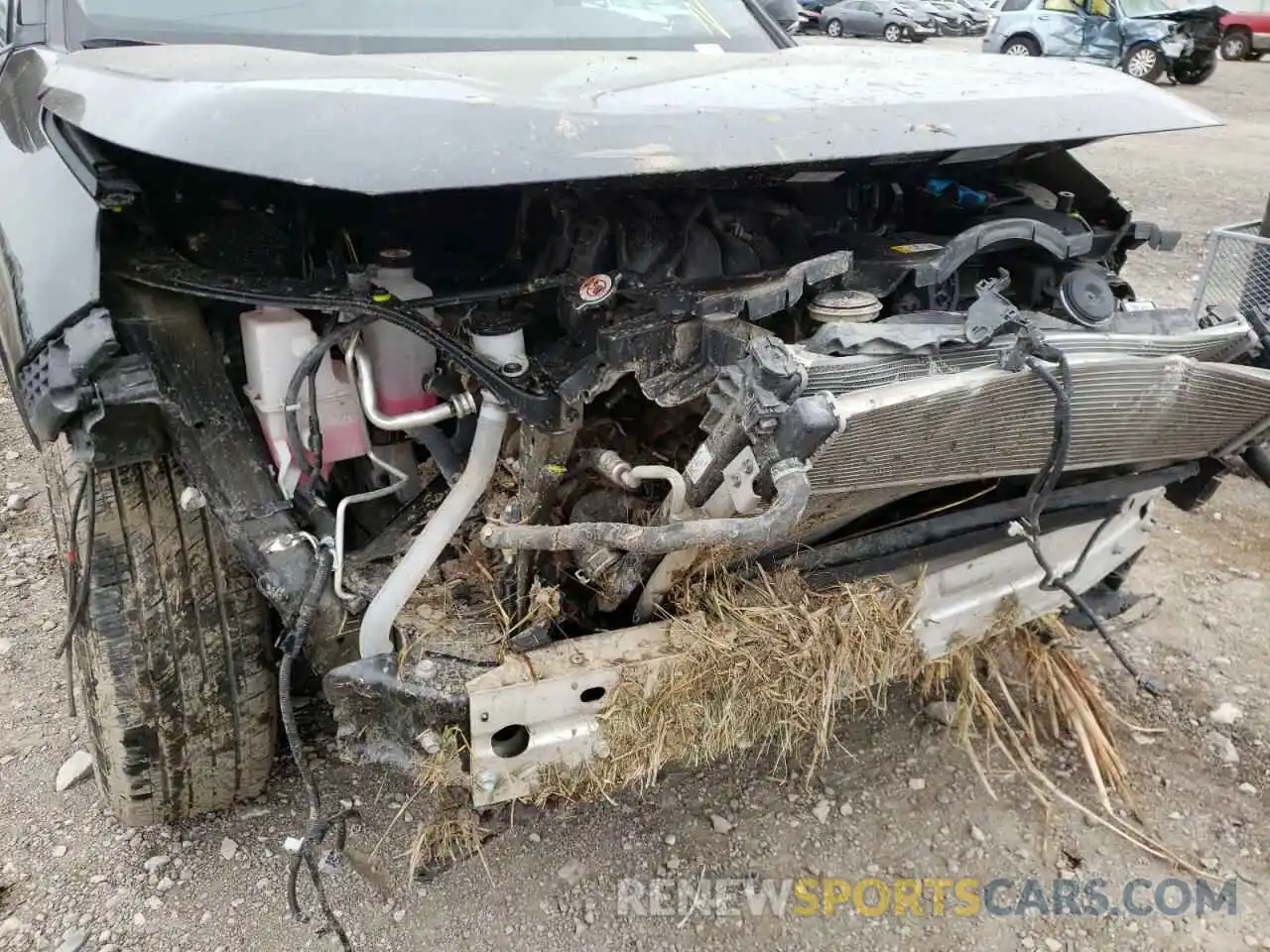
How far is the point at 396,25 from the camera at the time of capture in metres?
2.15

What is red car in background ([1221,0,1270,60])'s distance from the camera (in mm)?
16906

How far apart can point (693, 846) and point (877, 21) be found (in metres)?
20.5

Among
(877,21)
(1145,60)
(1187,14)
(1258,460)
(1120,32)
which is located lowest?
(877,21)

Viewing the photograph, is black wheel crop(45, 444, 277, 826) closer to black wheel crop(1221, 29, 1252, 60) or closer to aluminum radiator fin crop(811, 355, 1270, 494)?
aluminum radiator fin crop(811, 355, 1270, 494)

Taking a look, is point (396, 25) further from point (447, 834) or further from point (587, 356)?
point (447, 834)

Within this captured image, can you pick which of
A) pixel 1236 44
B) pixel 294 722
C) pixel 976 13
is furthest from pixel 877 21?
pixel 294 722

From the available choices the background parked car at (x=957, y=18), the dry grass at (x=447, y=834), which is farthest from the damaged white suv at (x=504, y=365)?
the background parked car at (x=957, y=18)

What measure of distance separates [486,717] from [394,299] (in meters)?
0.69

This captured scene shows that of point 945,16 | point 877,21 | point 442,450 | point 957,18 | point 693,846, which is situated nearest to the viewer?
point 442,450

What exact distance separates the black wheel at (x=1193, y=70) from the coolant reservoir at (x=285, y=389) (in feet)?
52.5

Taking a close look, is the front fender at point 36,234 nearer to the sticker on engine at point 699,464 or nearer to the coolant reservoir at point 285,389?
the coolant reservoir at point 285,389

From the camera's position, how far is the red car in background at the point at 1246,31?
1691 centimetres

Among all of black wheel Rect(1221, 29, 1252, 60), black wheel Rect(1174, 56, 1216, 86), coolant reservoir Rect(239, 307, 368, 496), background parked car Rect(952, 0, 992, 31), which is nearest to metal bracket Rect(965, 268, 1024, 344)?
coolant reservoir Rect(239, 307, 368, 496)

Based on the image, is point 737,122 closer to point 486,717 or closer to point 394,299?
point 394,299
